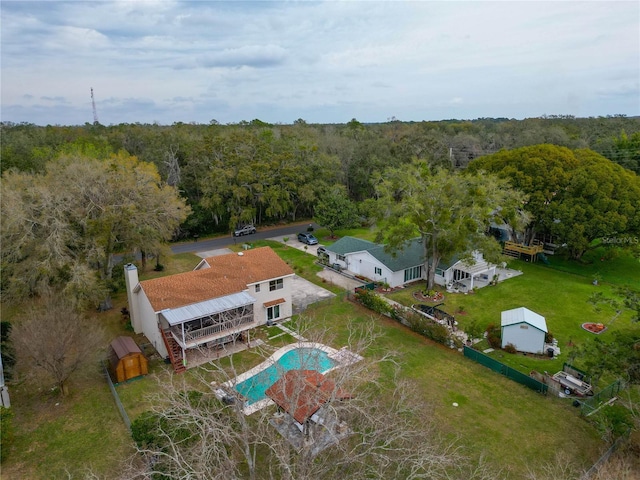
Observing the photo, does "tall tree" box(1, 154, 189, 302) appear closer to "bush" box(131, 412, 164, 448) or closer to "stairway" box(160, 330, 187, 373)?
"stairway" box(160, 330, 187, 373)

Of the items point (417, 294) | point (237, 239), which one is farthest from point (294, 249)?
point (417, 294)

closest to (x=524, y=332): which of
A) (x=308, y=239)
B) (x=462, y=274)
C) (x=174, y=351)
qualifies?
(x=462, y=274)

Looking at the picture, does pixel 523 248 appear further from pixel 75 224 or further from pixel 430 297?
pixel 75 224

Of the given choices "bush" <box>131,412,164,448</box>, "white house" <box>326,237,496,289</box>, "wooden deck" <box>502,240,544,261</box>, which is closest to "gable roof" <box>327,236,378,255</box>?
"white house" <box>326,237,496,289</box>

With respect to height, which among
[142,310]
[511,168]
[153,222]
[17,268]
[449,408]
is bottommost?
[449,408]

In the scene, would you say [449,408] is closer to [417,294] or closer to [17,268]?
[417,294]
